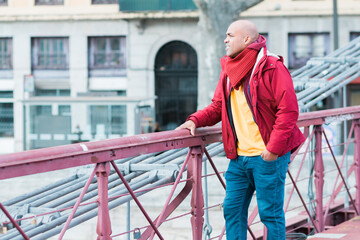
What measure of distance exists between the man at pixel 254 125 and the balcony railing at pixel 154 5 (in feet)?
77.3

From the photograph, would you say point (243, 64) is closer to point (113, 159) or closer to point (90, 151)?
point (113, 159)

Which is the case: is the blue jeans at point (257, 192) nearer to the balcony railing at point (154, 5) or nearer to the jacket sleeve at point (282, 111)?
the jacket sleeve at point (282, 111)

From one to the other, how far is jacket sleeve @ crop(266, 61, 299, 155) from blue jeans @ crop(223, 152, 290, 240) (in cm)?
19

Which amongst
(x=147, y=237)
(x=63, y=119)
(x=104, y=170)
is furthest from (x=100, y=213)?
(x=63, y=119)

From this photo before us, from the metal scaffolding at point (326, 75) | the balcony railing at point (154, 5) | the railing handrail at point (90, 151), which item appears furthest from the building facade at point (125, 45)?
the railing handrail at point (90, 151)

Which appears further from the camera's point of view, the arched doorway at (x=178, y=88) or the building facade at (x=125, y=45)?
the arched doorway at (x=178, y=88)

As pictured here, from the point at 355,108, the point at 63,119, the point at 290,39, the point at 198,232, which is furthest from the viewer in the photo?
the point at 290,39

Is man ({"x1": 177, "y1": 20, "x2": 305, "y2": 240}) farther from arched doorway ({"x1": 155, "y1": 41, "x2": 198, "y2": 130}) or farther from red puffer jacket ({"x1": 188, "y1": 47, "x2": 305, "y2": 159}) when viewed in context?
arched doorway ({"x1": 155, "y1": 41, "x2": 198, "y2": 130})

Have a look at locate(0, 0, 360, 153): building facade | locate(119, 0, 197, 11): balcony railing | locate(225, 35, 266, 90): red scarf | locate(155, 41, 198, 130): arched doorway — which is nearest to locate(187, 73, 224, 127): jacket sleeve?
locate(225, 35, 266, 90): red scarf

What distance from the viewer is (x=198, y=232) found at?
4.74m

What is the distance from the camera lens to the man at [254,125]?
4270 mm

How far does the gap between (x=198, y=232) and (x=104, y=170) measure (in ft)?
4.07

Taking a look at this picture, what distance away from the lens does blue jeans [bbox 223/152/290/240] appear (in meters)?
4.41

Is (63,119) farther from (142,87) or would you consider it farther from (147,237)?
(147,237)
